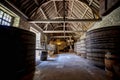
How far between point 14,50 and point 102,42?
3029 mm

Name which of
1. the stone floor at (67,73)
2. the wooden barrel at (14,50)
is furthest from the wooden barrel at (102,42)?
the wooden barrel at (14,50)

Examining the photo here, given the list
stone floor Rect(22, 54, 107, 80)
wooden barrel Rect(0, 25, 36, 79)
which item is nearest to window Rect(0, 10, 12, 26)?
wooden barrel Rect(0, 25, 36, 79)

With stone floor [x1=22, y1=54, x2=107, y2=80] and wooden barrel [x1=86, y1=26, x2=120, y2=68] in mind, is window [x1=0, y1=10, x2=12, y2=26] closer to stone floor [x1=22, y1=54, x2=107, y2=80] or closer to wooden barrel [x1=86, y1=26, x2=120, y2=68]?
stone floor [x1=22, y1=54, x2=107, y2=80]

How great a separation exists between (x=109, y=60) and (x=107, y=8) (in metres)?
3.80

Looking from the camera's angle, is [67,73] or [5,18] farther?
[5,18]

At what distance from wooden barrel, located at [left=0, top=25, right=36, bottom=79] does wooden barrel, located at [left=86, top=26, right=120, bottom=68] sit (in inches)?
104

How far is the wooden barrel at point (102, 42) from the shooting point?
3.40 m

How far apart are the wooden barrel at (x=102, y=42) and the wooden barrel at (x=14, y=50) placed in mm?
2654

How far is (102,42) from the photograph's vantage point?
12.4ft

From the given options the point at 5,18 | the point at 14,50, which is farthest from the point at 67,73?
the point at 5,18

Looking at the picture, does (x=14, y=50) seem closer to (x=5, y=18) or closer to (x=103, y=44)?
(x=103, y=44)

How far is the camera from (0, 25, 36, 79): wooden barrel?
215 centimetres

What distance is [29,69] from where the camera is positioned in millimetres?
3027

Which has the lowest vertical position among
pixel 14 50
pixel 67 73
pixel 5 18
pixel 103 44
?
pixel 67 73
